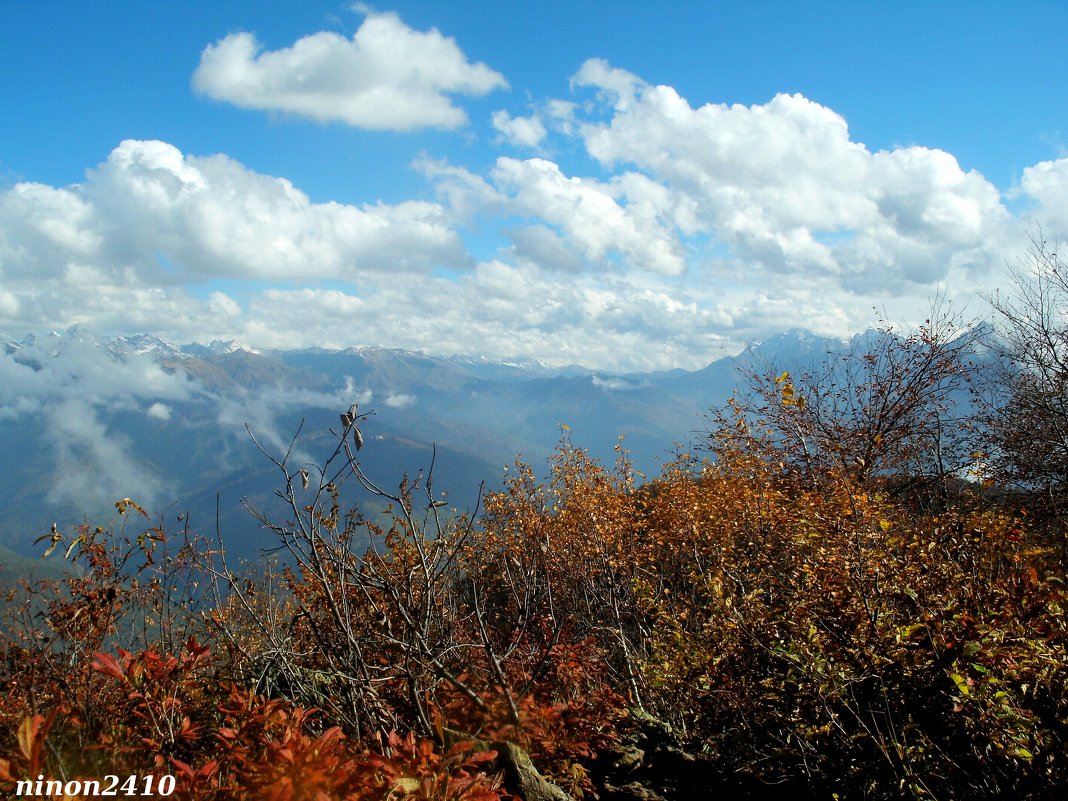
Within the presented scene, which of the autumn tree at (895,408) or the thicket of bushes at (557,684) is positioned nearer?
the thicket of bushes at (557,684)

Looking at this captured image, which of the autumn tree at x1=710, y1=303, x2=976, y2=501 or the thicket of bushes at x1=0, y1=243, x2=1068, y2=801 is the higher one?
the autumn tree at x1=710, y1=303, x2=976, y2=501

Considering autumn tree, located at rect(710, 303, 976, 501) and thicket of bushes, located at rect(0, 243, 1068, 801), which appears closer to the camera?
thicket of bushes, located at rect(0, 243, 1068, 801)

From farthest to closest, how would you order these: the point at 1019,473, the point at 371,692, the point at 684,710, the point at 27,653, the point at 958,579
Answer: the point at 1019,473 < the point at 684,710 < the point at 27,653 < the point at 958,579 < the point at 371,692

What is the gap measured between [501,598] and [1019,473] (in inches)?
620

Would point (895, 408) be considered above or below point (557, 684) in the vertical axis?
above

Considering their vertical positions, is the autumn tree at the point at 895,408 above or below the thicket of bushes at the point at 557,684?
above

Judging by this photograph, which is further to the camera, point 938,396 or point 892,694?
point 938,396

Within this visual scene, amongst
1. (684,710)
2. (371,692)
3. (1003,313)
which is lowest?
(684,710)

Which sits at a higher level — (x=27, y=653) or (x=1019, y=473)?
(x=1019, y=473)

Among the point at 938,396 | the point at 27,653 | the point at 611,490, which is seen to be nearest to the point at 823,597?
the point at 27,653

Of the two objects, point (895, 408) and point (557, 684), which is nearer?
point (557, 684)

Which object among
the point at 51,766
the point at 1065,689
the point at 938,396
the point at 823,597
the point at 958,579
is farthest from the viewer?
the point at 938,396

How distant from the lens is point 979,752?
422 centimetres

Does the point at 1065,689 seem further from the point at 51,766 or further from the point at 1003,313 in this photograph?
the point at 1003,313
